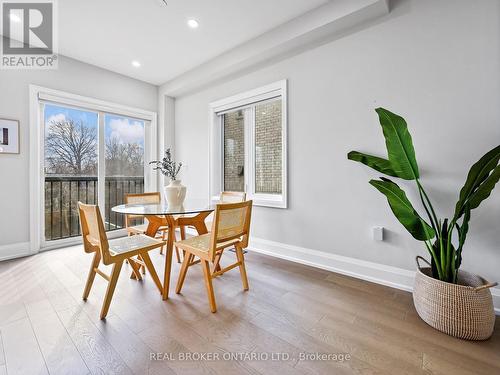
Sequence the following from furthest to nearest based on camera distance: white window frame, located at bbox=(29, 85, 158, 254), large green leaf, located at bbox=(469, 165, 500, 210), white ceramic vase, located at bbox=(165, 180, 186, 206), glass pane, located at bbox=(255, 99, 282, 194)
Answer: glass pane, located at bbox=(255, 99, 282, 194)
white window frame, located at bbox=(29, 85, 158, 254)
white ceramic vase, located at bbox=(165, 180, 186, 206)
large green leaf, located at bbox=(469, 165, 500, 210)

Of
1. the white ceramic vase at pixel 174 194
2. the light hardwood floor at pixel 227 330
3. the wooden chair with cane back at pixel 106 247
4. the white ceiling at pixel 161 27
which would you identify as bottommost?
the light hardwood floor at pixel 227 330

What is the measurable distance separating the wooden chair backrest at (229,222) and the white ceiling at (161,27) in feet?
6.81

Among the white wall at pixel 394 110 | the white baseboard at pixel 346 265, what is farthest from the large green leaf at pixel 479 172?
the white baseboard at pixel 346 265

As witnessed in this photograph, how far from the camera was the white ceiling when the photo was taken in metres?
2.30

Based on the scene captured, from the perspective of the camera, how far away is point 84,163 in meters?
3.54

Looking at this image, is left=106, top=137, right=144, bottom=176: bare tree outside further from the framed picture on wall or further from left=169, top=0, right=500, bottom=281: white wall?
left=169, top=0, right=500, bottom=281: white wall

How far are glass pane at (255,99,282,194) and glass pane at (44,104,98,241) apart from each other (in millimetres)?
2638

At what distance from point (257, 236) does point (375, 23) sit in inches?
108

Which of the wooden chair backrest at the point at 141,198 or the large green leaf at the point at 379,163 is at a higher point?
the large green leaf at the point at 379,163

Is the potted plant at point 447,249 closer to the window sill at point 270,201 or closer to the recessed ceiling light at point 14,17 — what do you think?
the window sill at point 270,201

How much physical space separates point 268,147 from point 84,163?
2.90 m

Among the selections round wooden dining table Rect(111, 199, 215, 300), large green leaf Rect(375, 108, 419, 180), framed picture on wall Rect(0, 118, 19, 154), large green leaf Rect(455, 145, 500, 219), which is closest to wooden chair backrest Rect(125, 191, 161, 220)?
round wooden dining table Rect(111, 199, 215, 300)

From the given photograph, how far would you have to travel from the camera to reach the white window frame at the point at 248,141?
112 inches

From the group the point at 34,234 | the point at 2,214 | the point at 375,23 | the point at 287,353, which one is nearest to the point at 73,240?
the point at 34,234
